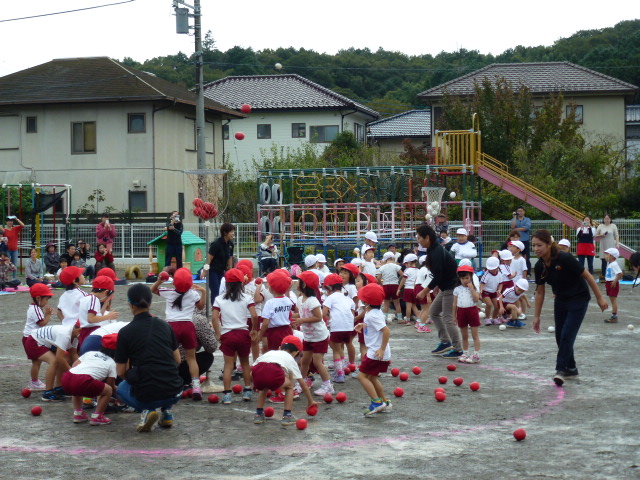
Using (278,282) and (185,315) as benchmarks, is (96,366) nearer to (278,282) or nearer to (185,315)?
(185,315)

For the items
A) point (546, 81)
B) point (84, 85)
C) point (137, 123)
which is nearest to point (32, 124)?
point (84, 85)

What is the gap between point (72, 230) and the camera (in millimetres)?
33188

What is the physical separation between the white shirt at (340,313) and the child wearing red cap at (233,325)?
111 cm

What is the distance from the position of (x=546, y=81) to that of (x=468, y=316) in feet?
143

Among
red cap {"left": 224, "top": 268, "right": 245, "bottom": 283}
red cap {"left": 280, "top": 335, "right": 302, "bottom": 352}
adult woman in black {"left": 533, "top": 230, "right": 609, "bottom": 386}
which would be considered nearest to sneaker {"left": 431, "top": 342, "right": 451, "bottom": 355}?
adult woman in black {"left": 533, "top": 230, "right": 609, "bottom": 386}

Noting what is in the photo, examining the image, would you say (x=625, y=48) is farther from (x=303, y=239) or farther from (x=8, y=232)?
(x=8, y=232)

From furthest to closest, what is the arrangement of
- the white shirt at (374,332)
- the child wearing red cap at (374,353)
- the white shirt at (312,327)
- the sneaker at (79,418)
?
1. the white shirt at (312,327)
2. the white shirt at (374,332)
3. the child wearing red cap at (374,353)
4. the sneaker at (79,418)

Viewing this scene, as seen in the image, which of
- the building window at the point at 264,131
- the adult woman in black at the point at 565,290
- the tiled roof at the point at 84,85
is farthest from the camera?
the building window at the point at 264,131

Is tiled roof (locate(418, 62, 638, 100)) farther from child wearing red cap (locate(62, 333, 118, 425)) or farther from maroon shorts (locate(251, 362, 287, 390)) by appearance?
child wearing red cap (locate(62, 333, 118, 425))

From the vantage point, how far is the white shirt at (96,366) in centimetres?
857

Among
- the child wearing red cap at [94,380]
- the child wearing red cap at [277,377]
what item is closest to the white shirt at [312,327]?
the child wearing red cap at [277,377]

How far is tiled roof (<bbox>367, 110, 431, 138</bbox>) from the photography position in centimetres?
6178

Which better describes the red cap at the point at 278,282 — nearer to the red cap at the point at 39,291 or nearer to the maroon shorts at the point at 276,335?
the maroon shorts at the point at 276,335

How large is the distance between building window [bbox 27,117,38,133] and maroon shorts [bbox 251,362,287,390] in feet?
109
